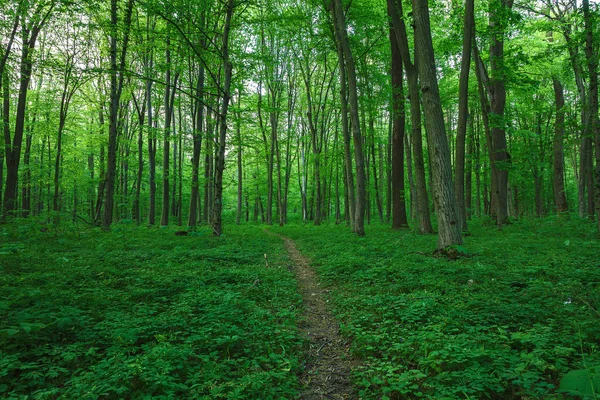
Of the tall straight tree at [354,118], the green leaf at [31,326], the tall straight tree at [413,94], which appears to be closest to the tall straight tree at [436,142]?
the tall straight tree at [413,94]

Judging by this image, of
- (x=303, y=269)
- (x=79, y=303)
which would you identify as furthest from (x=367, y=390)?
(x=303, y=269)

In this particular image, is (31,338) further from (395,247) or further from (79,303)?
(395,247)

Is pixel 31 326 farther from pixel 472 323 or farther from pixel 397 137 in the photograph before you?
pixel 397 137

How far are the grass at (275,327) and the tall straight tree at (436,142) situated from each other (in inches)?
34.1

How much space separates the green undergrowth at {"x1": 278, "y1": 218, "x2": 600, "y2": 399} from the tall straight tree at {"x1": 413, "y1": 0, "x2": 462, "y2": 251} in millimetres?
821

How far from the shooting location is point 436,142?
23.4 ft

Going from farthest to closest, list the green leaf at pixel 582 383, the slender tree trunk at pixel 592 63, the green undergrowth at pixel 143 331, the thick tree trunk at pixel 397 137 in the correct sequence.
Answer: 1. the thick tree trunk at pixel 397 137
2. the slender tree trunk at pixel 592 63
3. the green undergrowth at pixel 143 331
4. the green leaf at pixel 582 383

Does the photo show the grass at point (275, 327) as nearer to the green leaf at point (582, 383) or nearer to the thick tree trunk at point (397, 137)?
the green leaf at point (582, 383)

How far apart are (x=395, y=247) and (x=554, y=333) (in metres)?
6.03

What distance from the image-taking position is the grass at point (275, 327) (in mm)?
2477

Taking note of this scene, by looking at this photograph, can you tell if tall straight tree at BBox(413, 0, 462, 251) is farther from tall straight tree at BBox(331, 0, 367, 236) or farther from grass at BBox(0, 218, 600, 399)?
tall straight tree at BBox(331, 0, 367, 236)

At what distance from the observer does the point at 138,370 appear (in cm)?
251

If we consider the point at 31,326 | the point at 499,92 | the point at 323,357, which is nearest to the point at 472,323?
the point at 323,357

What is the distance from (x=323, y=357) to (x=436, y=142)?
560cm
